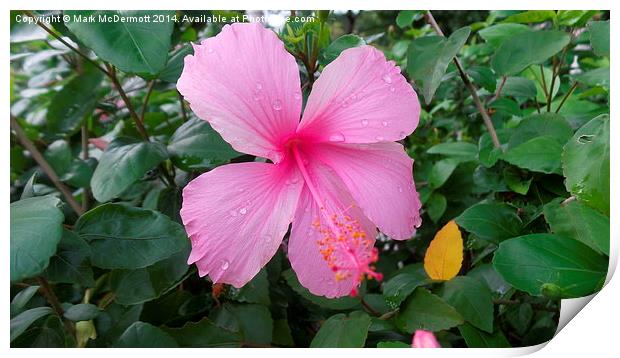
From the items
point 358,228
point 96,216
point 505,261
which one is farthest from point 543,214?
point 96,216

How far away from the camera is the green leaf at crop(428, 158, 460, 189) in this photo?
A: 610mm

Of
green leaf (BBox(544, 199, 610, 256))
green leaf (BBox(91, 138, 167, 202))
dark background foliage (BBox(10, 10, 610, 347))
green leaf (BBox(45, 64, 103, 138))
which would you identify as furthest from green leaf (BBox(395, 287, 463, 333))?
green leaf (BBox(45, 64, 103, 138))

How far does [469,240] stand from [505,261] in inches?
3.9

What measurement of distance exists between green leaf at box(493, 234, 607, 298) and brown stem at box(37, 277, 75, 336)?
330mm

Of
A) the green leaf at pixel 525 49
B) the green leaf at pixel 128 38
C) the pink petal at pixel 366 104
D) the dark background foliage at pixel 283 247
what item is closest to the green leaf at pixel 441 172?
the dark background foliage at pixel 283 247

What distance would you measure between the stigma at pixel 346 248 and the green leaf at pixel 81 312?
19 centimetres

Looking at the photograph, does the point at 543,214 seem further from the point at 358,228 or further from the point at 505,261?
the point at 358,228

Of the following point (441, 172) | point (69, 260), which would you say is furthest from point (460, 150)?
point (69, 260)

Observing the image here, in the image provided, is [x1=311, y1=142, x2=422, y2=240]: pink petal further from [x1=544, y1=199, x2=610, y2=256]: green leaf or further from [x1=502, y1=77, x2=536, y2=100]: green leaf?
[x1=502, y1=77, x2=536, y2=100]: green leaf

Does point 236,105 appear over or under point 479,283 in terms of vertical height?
over

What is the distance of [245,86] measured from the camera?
0.39 meters

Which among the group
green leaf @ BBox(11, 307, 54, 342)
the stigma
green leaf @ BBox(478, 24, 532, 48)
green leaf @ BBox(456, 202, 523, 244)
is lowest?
green leaf @ BBox(11, 307, 54, 342)

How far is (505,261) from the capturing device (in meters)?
0.44

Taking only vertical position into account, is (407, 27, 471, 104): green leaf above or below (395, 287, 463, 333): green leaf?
above
